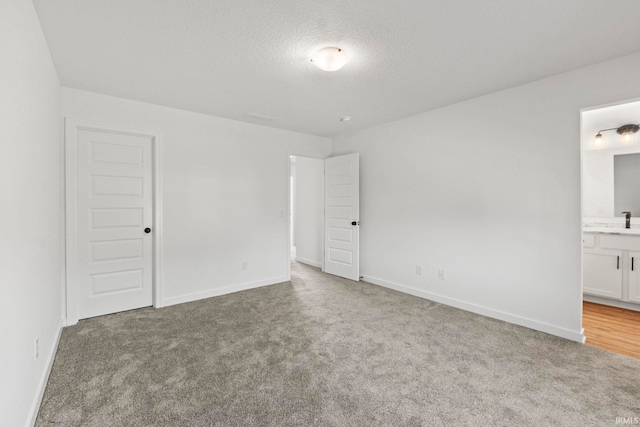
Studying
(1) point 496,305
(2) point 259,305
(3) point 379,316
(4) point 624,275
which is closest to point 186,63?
(2) point 259,305

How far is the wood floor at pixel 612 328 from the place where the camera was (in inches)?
103

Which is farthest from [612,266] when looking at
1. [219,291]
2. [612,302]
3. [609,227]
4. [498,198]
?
[219,291]

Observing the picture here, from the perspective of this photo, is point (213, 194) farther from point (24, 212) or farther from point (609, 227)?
point (609, 227)

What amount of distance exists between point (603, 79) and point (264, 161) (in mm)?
3896

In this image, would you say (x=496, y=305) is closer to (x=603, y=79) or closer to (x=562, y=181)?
(x=562, y=181)

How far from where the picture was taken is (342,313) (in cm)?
336

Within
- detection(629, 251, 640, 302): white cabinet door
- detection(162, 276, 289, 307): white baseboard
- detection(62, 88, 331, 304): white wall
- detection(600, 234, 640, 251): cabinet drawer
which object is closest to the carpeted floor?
detection(162, 276, 289, 307): white baseboard

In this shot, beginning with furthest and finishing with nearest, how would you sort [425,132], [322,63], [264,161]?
[264,161] → [425,132] → [322,63]

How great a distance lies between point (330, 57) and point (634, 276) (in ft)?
14.0

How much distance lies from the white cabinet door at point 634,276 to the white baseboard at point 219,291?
443 centimetres

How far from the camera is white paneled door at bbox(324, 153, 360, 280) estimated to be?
4750 mm

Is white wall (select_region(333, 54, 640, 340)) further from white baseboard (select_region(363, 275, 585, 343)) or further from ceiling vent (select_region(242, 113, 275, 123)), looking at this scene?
ceiling vent (select_region(242, 113, 275, 123))

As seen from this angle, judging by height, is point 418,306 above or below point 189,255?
below

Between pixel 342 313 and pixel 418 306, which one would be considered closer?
pixel 342 313
